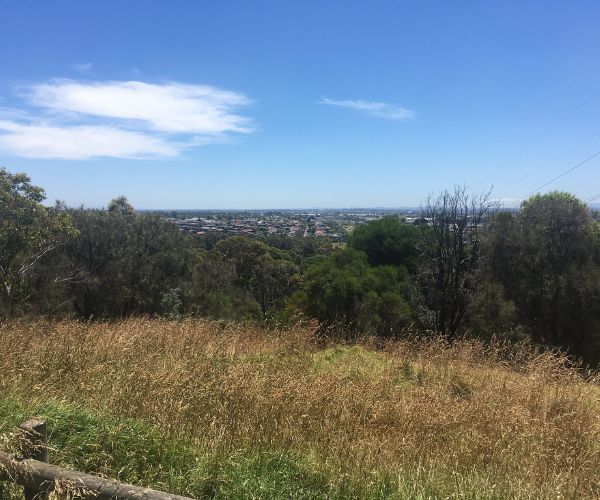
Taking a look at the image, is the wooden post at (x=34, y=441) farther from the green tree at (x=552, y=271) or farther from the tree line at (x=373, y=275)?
the green tree at (x=552, y=271)

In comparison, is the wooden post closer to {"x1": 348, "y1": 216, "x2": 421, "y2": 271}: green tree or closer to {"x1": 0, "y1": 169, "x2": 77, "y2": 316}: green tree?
{"x1": 0, "y1": 169, "x2": 77, "y2": 316}: green tree

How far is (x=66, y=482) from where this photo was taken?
2.25m

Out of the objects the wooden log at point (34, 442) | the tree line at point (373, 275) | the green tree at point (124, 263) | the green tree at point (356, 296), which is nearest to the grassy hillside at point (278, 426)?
the wooden log at point (34, 442)

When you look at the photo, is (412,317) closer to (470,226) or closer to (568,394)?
(470,226)

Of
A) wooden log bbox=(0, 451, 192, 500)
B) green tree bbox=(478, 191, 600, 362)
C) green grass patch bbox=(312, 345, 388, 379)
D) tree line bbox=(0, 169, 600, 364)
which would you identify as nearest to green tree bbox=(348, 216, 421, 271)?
tree line bbox=(0, 169, 600, 364)

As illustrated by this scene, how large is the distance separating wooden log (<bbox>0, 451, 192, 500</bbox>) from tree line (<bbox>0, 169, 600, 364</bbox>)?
10583 millimetres

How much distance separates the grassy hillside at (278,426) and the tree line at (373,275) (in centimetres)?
797

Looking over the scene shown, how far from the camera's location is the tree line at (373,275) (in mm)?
15633

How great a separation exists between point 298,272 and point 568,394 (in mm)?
42438

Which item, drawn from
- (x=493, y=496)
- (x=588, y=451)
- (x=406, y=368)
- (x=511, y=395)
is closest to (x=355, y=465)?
(x=493, y=496)

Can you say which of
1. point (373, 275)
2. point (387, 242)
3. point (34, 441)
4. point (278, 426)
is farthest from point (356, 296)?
point (34, 441)

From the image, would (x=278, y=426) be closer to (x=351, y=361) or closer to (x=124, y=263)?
(x=351, y=361)

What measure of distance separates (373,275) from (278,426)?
22531 mm

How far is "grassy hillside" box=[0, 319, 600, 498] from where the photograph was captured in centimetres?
287
